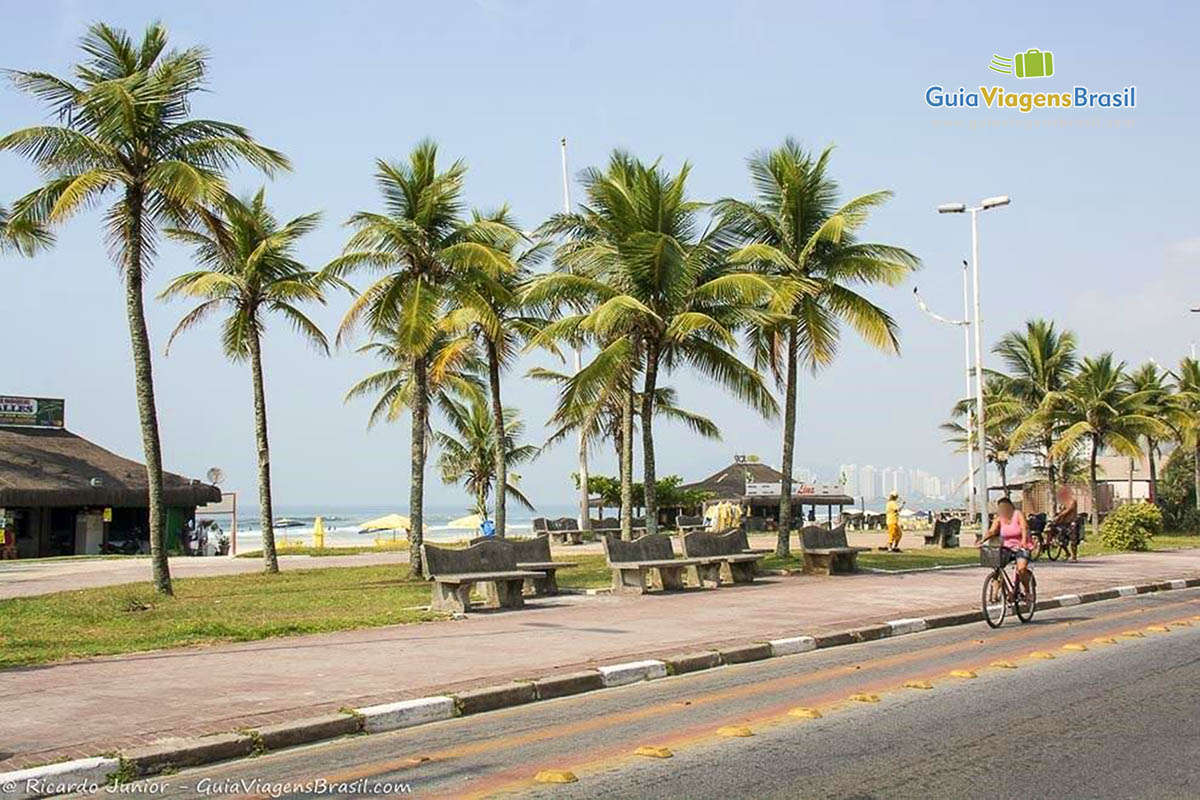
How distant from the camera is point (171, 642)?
13.5m

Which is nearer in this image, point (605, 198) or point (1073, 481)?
point (605, 198)

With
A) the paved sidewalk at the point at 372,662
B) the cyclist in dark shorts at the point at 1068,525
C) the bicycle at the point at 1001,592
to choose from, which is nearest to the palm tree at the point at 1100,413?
the cyclist in dark shorts at the point at 1068,525

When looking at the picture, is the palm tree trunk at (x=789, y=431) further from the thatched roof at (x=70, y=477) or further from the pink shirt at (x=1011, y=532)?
the thatched roof at (x=70, y=477)

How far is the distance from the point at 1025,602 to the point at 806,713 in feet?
27.4

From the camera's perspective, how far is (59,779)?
7.27 metres

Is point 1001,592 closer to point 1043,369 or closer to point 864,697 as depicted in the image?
point 864,697

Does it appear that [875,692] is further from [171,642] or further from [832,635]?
[171,642]

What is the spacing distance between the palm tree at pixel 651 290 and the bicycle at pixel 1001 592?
29.7ft

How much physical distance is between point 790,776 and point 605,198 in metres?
19.3

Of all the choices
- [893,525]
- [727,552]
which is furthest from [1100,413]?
[727,552]

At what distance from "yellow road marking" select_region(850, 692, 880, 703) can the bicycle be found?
6091 millimetres

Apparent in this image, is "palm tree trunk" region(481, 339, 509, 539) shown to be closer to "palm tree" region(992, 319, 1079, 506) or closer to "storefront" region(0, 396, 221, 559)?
"storefront" region(0, 396, 221, 559)

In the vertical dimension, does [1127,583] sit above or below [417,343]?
below

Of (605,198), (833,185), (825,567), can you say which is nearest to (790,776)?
(825,567)
